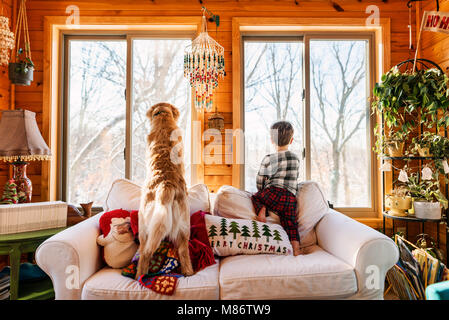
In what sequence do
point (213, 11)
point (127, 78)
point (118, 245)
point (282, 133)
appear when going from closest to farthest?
point (118, 245)
point (282, 133)
point (213, 11)
point (127, 78)

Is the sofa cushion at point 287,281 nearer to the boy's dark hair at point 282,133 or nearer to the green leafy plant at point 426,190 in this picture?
the boy's dark hair at point 282,133

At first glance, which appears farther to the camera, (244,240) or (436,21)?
(436,21)

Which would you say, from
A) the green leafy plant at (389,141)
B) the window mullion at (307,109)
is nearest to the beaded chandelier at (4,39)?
the window mullion at (307,109)

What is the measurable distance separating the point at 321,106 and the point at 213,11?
4.52ft

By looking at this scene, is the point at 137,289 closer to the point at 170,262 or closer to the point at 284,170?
the point at 170,262

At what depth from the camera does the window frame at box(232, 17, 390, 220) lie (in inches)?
101

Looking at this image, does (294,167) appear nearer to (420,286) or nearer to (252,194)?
(252,194)

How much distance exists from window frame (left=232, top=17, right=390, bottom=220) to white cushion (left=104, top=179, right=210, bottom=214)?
1.96ft

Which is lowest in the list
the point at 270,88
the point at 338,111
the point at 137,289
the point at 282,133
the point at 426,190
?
the point at 137,289

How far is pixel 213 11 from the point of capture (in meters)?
2.57

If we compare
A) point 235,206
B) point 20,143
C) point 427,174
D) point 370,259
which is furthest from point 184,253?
point 427,174

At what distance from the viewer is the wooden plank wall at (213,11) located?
257 centimetres
